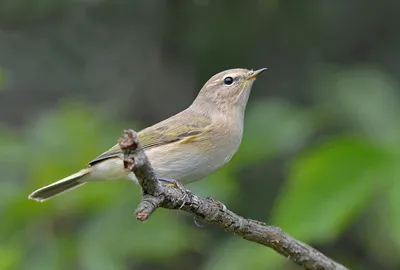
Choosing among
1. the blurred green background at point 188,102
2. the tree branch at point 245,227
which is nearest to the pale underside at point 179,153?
the blurred green background at point 188,102

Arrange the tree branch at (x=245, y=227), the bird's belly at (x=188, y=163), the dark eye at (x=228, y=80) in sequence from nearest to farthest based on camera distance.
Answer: the tree branch at (x=245, y=227) < the bird's belly at (x=188, y=163) < the dark eye at (x=228, y=80)

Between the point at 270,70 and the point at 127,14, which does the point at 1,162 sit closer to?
the point at 127,14

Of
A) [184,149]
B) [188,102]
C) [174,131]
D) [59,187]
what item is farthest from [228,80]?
[188,102]

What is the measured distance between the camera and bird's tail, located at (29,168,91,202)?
416 cm

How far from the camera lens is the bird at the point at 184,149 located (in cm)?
392

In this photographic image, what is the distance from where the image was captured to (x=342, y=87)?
5.14 metres

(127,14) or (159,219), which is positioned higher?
(127,14)

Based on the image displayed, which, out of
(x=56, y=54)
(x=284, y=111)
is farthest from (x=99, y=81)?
(x=284, y=111)

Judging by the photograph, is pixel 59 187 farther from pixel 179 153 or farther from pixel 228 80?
pixel 228 80

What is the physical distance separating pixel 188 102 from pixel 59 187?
8.29ft

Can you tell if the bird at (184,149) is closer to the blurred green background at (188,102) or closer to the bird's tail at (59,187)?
the bird's tail at (59,187)

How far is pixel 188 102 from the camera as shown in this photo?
6.56m

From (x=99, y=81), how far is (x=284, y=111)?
8.36 feet

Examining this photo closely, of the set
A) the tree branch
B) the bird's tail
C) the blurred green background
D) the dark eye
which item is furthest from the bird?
the tree branch
